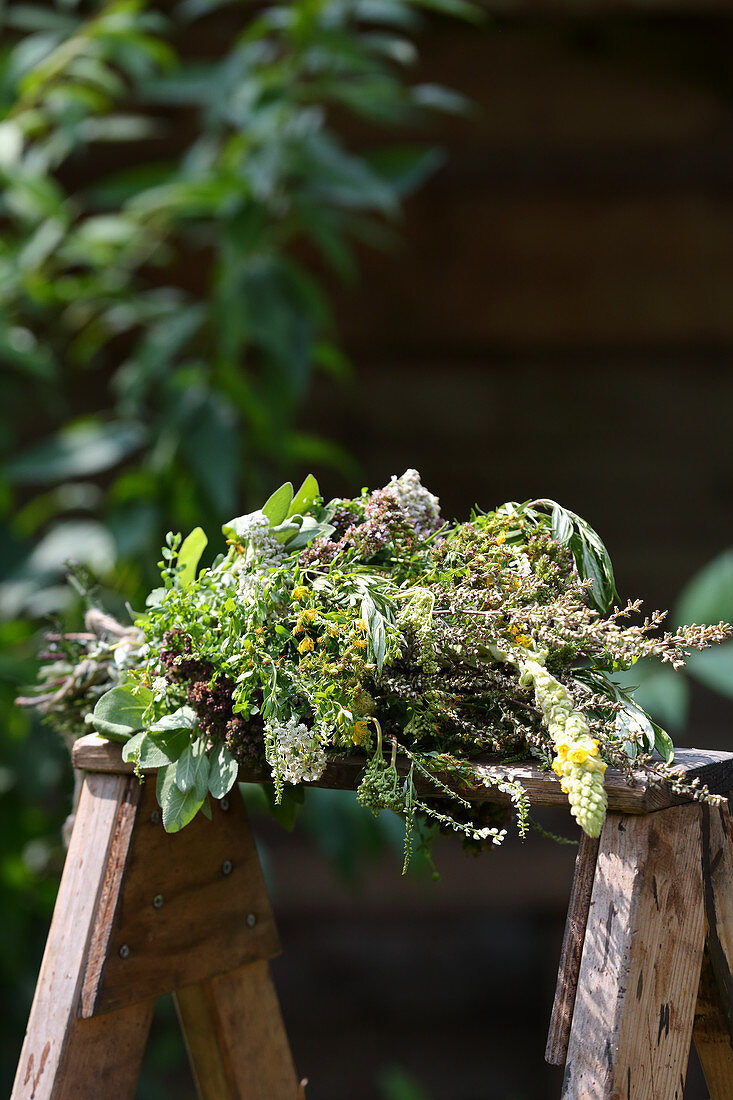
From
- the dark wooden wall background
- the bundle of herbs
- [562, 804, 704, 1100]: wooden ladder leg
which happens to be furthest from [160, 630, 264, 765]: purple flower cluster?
the dark wooden wall background

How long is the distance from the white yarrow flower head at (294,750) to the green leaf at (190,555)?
14cm

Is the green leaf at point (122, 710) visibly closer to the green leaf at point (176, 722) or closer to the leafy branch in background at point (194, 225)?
the green leaf at point (176, 722)

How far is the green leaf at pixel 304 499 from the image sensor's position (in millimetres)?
656

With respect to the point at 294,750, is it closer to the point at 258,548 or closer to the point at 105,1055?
the point at 258,548

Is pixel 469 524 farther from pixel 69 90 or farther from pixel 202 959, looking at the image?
pixel 69 90

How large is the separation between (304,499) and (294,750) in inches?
6.5

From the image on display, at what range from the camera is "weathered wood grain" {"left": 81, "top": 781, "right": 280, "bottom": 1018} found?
71 cm

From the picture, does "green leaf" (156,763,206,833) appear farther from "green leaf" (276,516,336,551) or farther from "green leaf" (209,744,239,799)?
"green leaf" (276,516,336,551)

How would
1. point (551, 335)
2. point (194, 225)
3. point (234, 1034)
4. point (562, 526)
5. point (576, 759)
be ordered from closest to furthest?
point (576, 759) < point (562, 526) < point (234, 1034) < point (194, 225) < point (551, 335)

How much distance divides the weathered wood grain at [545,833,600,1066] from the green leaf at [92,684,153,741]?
0.28 meters

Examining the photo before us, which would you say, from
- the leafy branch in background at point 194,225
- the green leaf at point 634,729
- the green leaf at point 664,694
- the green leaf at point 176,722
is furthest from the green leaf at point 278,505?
the leafy branch in background at point 194,225

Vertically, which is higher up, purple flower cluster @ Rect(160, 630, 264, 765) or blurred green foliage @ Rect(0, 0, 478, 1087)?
blurred green foliage @ Rect(0, 0, 478, 1087)

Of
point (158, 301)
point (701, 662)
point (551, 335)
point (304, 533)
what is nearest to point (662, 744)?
point (304, 533)

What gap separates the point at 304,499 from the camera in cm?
66
